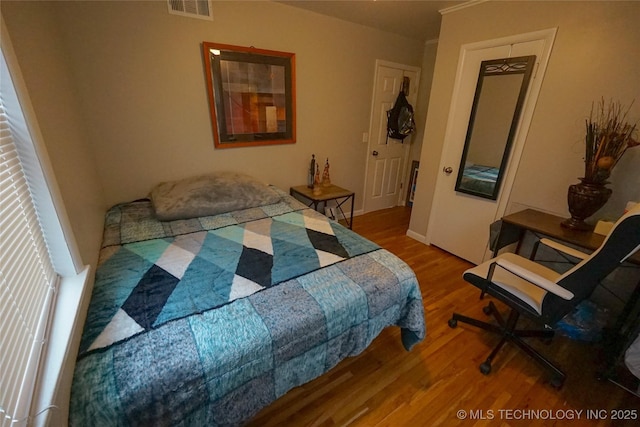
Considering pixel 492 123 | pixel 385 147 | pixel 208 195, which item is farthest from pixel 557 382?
pixel 385 147

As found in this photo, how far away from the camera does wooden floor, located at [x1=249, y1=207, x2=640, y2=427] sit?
132 centimetres

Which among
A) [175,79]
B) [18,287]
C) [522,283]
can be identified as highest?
[175,79]

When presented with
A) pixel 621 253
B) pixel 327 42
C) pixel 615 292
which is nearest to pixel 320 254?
pixel 621 253

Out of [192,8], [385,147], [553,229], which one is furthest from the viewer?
[385,147]

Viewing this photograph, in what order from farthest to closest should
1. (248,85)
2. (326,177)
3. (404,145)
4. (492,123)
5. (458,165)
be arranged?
1. (404,145)
2. (326,177)
3. (458,165)
4. (248,85)
5. (492,123)

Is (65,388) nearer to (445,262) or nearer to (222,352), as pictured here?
(222,352)

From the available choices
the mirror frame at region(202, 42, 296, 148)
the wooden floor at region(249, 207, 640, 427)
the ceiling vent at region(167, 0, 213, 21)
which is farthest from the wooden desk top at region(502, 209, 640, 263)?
the ceiling vent at region(167, 0, 213, 21)

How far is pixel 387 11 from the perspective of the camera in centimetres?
252

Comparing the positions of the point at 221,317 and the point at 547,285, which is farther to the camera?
the point at 547,285

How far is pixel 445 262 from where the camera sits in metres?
2.70

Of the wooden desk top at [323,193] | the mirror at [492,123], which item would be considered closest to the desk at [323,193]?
the wooden desk top at [323,193]

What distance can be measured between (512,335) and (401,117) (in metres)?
2.81

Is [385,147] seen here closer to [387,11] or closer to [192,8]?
[387,11]

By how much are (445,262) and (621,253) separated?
1646 millimetres
